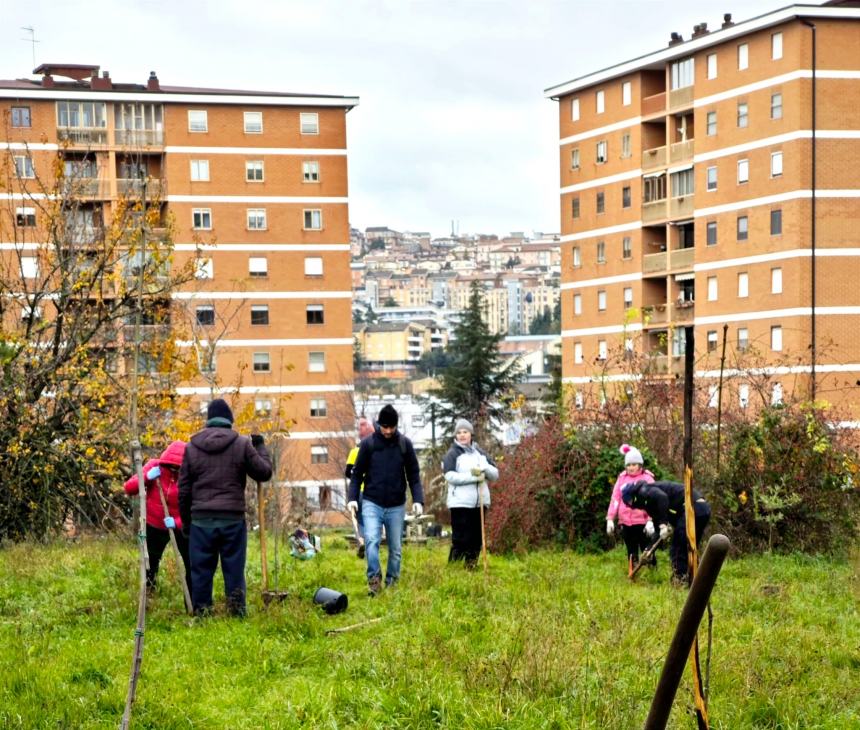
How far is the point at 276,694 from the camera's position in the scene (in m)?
8.20

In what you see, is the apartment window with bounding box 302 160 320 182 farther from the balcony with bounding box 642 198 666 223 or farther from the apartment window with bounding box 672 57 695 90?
the apartment window with bounding box 672 57 695 90

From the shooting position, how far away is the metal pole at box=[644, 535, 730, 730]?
236 centimetres

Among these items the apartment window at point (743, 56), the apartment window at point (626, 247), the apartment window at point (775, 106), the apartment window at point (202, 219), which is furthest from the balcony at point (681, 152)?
the apartment window at point (202, 219)

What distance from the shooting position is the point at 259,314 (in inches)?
2904

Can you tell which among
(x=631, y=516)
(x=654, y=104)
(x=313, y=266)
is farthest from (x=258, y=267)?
(x=631, y=516)

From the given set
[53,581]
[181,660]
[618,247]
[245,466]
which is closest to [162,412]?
[53,581]

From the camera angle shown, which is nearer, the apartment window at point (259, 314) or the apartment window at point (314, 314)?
the apartment window at point (259, 314)

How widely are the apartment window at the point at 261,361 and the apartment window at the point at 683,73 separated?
28308 millimetres

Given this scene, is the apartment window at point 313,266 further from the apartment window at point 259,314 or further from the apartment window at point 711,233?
the apartment window at point 711,233

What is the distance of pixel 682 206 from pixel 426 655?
2360 inches

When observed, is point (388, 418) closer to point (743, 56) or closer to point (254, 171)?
point (743, 56)

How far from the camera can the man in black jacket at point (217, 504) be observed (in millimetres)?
10992

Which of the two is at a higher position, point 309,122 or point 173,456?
point 309,122

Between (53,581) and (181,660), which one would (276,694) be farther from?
(53,581)
